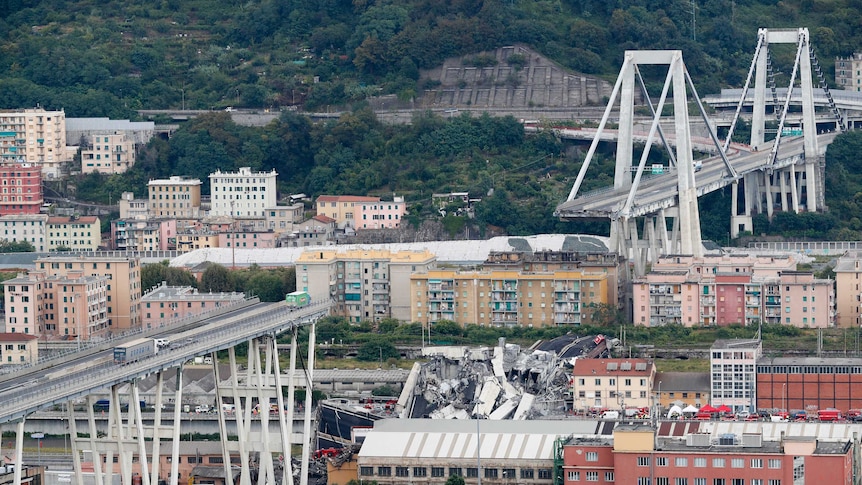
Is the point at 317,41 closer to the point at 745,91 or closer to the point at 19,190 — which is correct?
the point at 19,190

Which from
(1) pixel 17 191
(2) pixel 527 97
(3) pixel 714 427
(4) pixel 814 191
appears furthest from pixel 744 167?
(3) pixel 714 427

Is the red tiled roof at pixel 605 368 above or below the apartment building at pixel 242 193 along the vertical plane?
below

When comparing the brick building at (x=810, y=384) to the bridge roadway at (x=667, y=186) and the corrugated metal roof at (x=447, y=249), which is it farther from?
the corrugated metal roof at (x=447, y=249)

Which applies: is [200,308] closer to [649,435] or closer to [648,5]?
[649,435]

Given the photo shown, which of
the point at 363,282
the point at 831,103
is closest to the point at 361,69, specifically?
the point at 831,103

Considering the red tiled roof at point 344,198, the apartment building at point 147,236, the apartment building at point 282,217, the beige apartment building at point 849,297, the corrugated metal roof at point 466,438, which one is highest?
the red tiled roof at point 344,198

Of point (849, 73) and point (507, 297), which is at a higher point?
point (849, 73)

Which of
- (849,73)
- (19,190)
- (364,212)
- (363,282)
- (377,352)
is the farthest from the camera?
(849,73)

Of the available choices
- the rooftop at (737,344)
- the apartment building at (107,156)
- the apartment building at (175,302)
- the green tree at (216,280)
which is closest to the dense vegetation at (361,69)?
the apartment building at (107,156)

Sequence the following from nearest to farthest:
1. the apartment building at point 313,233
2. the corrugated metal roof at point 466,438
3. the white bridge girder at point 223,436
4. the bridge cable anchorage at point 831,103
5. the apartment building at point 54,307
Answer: the white bridge girder at point 223,436, the corrugated metal roof at point 466,438, the apartment building at point 54,307, the apartment building at point 313,233, the bridge cable anchorage at point 831,103
